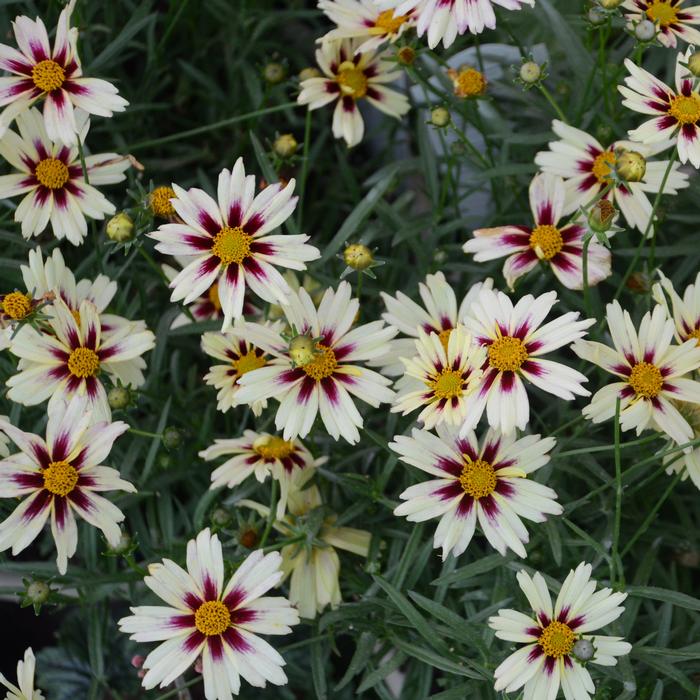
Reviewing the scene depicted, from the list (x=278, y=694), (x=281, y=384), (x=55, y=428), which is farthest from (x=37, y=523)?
(x=278, y=694)

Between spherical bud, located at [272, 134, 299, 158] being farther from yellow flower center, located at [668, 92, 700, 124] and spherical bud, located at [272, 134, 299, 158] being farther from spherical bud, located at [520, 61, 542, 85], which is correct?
yellow flower center, located at [668, 92, 700, 124]

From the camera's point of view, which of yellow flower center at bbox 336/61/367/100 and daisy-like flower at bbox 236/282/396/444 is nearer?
daisy-like flower at bbox 236/282/396/444

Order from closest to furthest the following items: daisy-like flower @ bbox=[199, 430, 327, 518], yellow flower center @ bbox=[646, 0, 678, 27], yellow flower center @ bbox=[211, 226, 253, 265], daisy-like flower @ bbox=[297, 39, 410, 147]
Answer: yellow flower center @ bbox=[211, 226, 253, 265] → daisy-like flower @ bbox=[199, 430, 327, 518] → yellow flower center @ bbox=[646, 0, 678, 27] → daisy-like flower @ bbox=[297, 39, 410, 147]

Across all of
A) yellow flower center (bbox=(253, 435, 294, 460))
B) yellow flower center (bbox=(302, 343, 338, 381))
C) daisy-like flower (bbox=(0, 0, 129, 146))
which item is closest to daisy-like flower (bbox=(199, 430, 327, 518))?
yellow flower center (bbox=(253, 435, 294, 460))

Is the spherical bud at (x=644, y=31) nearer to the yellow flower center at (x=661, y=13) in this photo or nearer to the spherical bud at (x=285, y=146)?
the yellow flower center at (x=661, y=13)

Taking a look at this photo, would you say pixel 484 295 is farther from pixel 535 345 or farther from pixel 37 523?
pixel 37 523

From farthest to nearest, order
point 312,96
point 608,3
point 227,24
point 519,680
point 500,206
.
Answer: point 227,24 → point 500,206 → point 312,96 → point 608,3 → point 519,680
